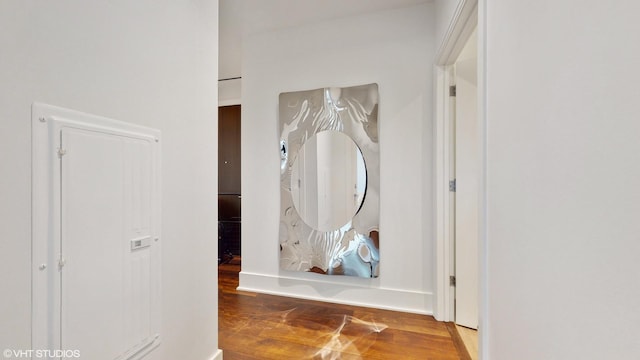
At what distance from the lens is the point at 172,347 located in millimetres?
1294

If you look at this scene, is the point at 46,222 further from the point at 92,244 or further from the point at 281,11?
the point at 281,11

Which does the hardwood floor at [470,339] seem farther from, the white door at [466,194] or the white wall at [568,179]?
the white wall at [568,179]

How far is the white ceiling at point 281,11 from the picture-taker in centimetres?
236

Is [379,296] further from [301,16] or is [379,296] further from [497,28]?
[301,16]

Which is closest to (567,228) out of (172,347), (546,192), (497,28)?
(546,192)

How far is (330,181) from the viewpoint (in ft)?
8.51

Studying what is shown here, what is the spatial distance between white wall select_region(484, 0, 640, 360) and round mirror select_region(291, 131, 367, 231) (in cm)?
154

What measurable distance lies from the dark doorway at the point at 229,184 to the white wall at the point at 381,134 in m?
1.44

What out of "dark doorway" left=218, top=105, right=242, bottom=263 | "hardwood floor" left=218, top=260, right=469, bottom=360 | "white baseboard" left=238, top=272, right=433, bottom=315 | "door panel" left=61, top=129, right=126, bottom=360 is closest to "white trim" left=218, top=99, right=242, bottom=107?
"dark doorway" left=218, top=105, right=242, bottom=263

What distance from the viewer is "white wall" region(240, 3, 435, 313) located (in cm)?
238

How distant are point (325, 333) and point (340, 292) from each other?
0.56 metres

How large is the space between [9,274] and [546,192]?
4.81 ft

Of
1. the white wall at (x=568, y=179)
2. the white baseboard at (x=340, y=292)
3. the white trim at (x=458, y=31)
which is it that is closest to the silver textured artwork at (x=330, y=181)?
the white baseboard at (x=340, y=292)

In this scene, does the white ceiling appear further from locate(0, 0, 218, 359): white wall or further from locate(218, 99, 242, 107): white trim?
locate(218, 99, 242, 107): white trim
